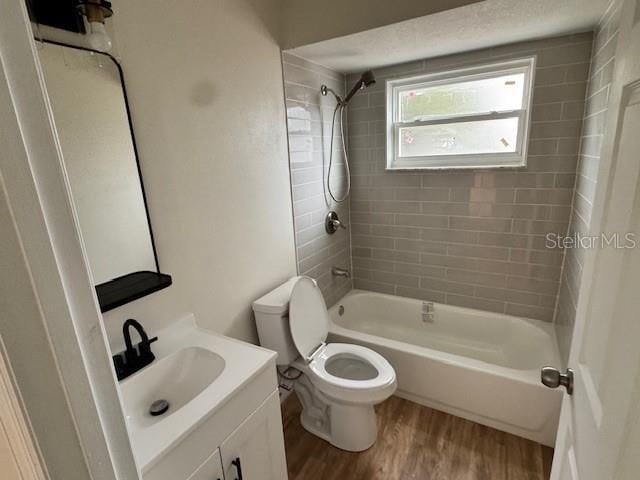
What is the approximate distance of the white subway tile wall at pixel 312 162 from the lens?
6.70 ft

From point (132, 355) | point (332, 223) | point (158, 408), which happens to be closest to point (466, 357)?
point (332, 223)

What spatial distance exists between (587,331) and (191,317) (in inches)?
56.0

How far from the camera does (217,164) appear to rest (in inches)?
61.0

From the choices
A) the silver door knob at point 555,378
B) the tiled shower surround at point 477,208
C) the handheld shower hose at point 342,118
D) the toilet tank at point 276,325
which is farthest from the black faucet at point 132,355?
the handheld shower hose at point 342,118

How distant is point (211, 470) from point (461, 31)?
2242 millimetres

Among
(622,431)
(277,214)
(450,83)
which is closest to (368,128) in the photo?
(450,83)

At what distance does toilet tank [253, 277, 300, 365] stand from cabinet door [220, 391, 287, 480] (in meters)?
0.47

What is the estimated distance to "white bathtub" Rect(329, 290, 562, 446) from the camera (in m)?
1.80

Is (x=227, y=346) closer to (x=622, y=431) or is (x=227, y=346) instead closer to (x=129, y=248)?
(x=129, y=248)

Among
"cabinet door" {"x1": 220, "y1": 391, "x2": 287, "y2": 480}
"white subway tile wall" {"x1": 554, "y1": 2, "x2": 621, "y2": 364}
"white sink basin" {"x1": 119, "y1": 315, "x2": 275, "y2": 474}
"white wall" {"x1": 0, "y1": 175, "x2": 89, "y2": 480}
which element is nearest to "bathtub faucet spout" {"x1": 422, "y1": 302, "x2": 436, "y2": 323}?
"white subway tile wall" {"x1": 554, "y1": 2, "x2": 621, "y2": 364}

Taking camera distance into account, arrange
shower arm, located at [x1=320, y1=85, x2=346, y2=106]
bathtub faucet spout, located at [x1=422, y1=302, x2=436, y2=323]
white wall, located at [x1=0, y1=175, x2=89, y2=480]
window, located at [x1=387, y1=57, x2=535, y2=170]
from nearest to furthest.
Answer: white wall, located at [x1=0, y1=175, x2=89, y2=480]
window, located at [x1=387, y1=57, x2=535, y2=170]
shower arm, located at [x1=320, y1=85, x2=346, y2=106]
bathtub faucet spout, located at [x1=422, y1=302, x2=436, y2=323]

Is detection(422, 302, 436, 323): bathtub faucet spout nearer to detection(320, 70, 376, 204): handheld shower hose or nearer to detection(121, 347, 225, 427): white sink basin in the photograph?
detection(320, 70, 376, 204): handheld shower hose

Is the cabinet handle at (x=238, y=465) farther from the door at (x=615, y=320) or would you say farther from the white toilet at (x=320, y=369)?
the door at (x=615, y=320)

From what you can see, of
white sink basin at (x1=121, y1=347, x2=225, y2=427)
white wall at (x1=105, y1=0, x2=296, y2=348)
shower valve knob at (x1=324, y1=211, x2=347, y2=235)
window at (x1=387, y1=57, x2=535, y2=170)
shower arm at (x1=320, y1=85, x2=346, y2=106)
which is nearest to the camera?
white sink basin at (x1=121, y1=347, x2=225, y2=427)
